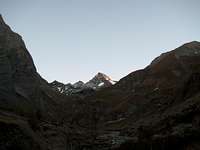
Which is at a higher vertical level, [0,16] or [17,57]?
[0,16]

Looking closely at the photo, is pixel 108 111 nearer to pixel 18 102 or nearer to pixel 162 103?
pixel 162 103

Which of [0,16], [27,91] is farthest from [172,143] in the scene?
[0,16]

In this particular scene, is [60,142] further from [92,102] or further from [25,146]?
[92,102]

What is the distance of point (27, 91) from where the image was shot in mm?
104312

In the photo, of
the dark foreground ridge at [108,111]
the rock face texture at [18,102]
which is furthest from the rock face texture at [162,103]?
the rock face texture at [18,102]

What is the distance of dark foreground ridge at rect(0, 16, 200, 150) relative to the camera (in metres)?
40.6

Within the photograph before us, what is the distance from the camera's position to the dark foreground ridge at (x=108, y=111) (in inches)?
1599

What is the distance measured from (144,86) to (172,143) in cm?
10536

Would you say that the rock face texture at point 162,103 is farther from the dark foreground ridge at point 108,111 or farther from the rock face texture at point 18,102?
the rock face texture at point 18,102

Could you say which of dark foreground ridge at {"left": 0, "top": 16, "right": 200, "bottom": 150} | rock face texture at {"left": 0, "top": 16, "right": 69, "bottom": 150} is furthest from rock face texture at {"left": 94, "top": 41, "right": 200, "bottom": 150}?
rock face texture at {"left": 0, "top": 16, "right": 69, "bottom": 150}

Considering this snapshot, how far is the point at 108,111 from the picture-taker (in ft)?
432

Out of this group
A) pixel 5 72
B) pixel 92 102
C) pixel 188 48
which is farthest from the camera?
pixel 188 48

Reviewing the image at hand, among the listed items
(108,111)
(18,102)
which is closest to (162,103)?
(108,111)

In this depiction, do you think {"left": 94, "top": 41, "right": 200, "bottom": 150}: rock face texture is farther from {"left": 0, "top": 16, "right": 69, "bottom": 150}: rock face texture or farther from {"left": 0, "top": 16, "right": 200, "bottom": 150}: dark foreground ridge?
{"left": 0, "top": 16, "right": 69, "bottom": 150}: rock face texture
